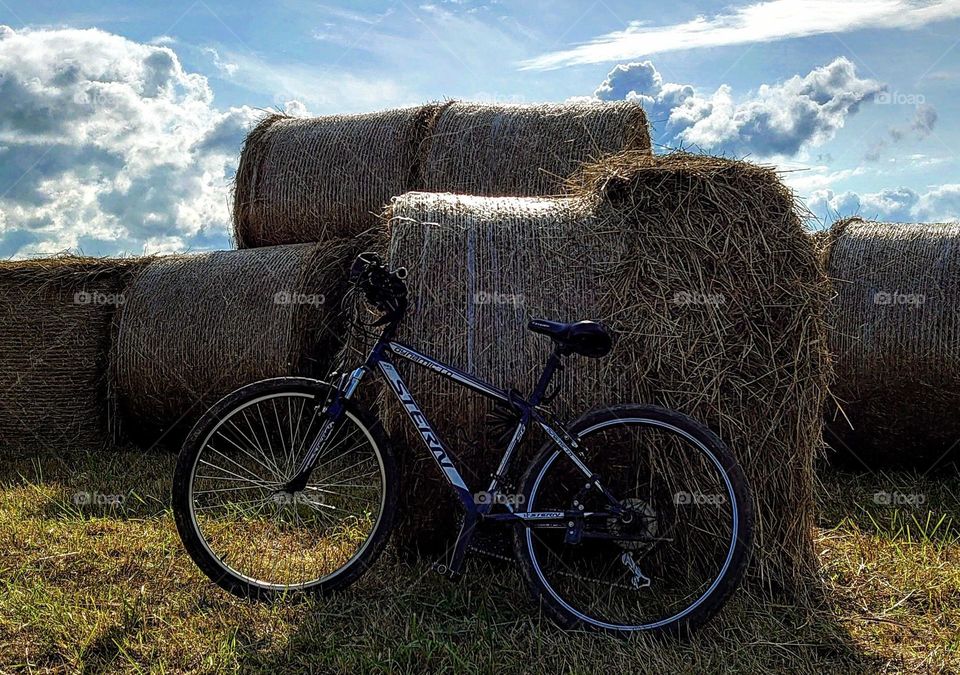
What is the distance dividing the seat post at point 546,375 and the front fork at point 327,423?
2.45ft

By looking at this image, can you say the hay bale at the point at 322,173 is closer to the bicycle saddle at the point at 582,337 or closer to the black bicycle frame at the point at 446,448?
the black bicycle frame at the point at 446,448

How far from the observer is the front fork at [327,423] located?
379 cm

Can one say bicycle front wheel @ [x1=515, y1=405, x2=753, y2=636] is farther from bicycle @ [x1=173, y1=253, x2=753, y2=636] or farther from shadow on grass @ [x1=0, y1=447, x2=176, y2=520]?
shadow on grass @ [x1=0, y1=447, x2=176, y2=520]

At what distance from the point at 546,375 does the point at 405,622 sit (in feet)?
3.77

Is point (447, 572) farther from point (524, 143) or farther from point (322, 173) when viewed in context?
point (322, 173)

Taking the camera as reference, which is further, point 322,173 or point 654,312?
point 322,173

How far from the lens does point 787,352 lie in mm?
4145

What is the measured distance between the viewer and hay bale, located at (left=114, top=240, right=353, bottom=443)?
6.70 metres

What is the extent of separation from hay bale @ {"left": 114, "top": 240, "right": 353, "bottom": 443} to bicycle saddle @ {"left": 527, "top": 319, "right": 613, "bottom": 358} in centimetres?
316

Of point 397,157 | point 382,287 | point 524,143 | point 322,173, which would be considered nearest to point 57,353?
point 322,173

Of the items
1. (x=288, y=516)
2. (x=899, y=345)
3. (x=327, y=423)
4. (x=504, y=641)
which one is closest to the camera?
(x=504, y=641)

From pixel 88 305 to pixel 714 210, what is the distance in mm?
5506

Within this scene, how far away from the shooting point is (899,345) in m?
6.39

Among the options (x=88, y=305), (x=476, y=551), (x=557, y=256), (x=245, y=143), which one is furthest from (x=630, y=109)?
(x=88, y=305)
